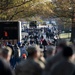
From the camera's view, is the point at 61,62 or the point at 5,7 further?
the point at 5,7

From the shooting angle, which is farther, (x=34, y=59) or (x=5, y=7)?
(x=5, y=7)

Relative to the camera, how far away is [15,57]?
15461 mm

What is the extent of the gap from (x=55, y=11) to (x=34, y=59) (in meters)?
29.6

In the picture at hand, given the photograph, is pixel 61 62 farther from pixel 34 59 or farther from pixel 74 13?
pixel 74 13

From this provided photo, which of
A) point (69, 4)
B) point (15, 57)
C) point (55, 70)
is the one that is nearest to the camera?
point (55, 70)

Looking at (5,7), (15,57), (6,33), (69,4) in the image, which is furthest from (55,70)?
(69,4)

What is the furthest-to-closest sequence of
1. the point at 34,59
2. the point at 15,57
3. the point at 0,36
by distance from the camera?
the point at 0,36 < the point at 15,57 < the point at 34,59

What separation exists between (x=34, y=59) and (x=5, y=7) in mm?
21132

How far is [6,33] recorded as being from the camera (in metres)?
21.4

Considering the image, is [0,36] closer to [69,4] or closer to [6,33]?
[6,33]

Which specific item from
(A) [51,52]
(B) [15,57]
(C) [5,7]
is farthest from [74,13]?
(A) [51,52]

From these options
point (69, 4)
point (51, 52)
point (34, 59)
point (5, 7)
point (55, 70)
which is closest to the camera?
point (55, 70)

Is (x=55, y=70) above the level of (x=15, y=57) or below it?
above

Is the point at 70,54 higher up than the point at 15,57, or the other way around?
the point at 70,54
